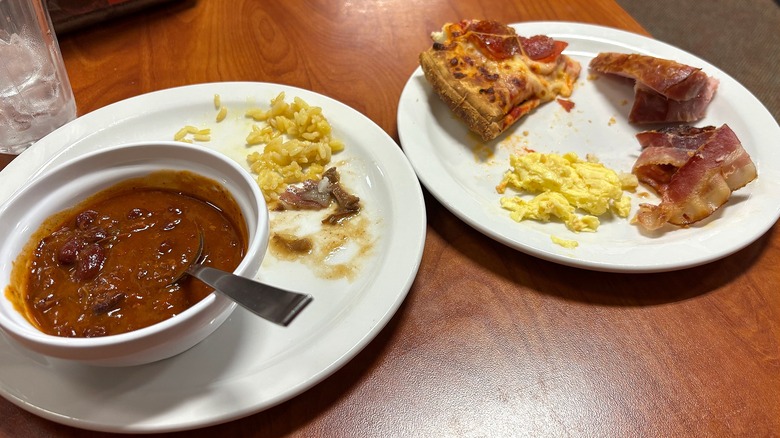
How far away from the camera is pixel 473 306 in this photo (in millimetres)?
1613

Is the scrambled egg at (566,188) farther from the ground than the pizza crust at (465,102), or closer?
closer

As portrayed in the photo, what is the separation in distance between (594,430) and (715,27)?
4871 millimetres

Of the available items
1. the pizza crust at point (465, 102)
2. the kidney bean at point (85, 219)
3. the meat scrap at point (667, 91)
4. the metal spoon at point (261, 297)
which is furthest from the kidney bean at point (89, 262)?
the meat scrap at point (667, 91)

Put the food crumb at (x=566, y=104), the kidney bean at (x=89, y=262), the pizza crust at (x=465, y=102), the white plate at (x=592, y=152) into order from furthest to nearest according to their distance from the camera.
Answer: the food crumb at (x=566, y=104)
the pizza crust at (x=465, y=102)
the white plate at (x=592, y=152)
the kidney bean at (x=89, y=262)

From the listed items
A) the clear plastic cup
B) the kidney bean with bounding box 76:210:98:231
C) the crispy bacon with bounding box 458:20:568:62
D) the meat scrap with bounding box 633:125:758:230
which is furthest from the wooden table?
the clear plastic cup

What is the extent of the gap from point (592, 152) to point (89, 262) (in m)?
1.79

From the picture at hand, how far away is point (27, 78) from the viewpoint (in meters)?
1.97

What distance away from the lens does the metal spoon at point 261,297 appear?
1.04m

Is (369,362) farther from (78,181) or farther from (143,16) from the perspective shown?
(143,16)

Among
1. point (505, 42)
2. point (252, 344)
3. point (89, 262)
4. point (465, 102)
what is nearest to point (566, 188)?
point (465, 102)

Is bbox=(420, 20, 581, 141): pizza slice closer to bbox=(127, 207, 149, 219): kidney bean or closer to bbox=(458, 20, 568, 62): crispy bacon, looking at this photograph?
bbox=(458, 20, 568, 62): crispy bacon

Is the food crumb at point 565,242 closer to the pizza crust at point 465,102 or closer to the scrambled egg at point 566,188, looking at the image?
the scrambled egg at point 566,188

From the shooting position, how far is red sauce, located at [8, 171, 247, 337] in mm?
1271

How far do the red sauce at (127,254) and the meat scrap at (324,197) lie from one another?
12.5 inches
